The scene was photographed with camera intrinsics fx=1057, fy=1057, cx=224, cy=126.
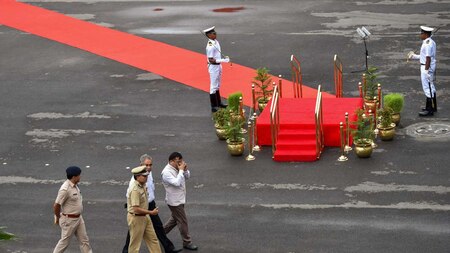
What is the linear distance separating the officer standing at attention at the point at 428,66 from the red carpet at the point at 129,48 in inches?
108

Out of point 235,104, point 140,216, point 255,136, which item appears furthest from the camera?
point 235,104

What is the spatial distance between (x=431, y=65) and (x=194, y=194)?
7096 millimetres

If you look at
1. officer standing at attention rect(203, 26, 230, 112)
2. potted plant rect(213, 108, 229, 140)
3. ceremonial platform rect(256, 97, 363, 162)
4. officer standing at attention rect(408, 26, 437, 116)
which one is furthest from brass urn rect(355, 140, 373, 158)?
officer standing at attention rect(203, 26, 230, 112)

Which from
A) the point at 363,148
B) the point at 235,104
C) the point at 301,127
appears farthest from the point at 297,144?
the point at 235,104

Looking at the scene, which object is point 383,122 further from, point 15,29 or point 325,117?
point 15,29

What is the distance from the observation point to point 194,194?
20.0 m

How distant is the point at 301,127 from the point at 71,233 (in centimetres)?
685

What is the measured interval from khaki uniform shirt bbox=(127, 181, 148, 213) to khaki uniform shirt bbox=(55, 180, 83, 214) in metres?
0.88

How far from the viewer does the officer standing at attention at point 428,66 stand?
23734mm

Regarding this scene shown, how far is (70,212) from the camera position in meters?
16.9

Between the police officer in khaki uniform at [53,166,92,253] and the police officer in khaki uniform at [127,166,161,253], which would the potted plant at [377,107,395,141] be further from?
the police officer in khaki uniform at [53,166,92,253]

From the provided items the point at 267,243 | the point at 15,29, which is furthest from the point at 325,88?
the point at 15,29

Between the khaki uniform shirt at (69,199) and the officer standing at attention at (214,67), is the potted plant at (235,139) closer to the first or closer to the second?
the officer standing at attention at (214,67)

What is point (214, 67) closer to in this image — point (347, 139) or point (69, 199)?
point (347, 139)
